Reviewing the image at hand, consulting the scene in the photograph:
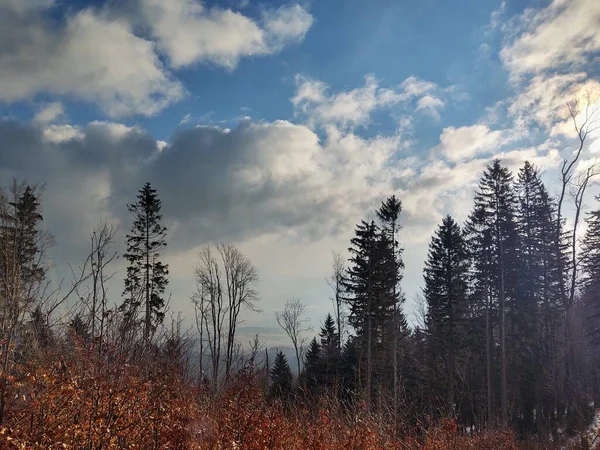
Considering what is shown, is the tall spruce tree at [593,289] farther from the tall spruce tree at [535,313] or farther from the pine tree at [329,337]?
the pine tree at [329,337]

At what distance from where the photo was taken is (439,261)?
92.0 ft

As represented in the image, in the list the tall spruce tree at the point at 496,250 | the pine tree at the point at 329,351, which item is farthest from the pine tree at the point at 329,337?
the tall spruce tree at the point at 496,250

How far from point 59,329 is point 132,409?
2.04 metres

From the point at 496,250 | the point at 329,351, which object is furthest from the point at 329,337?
the point at 496,250

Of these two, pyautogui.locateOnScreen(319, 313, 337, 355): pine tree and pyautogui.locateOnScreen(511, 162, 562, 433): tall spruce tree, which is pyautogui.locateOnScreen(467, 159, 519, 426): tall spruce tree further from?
pyautogui.locateOnScreen(319, 313, 337, 355): pine tree

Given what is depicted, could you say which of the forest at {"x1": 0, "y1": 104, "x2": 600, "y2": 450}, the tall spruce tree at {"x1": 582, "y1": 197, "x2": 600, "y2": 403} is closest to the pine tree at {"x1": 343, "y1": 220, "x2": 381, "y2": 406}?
the forest at {"x1": 0, "y1": 104, "x2": 600, "y2": 450}

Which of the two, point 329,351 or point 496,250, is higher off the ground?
point 496,250

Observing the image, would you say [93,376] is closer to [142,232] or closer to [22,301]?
[22,301]

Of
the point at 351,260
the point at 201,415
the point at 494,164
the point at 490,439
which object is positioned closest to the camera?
the point at 201,415

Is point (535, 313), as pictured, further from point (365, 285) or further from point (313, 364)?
point (313, 364)

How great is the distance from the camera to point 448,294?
26375 millimetres

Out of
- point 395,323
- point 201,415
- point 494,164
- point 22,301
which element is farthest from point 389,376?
point 22,301

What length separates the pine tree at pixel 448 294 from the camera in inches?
1018

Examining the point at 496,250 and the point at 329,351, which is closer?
the point at 496,250
